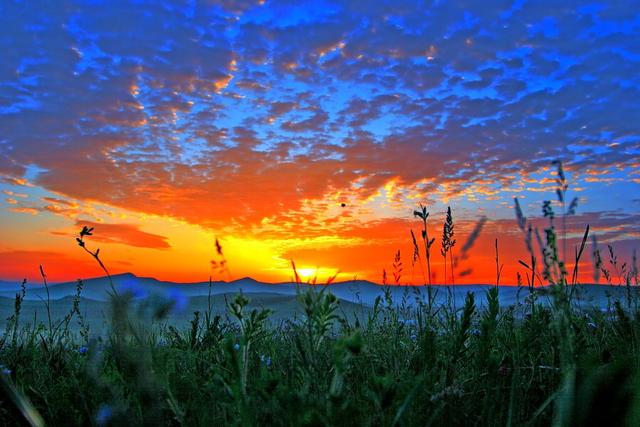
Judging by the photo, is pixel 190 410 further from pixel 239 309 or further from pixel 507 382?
pixel 507 382

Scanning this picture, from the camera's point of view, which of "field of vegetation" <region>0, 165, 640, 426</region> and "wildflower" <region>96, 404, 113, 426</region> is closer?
"field of vegetation" <region>0, 165, 640, 426</region>

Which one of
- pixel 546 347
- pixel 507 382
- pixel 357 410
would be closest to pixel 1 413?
pixel 357 410

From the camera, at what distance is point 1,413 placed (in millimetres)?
2316

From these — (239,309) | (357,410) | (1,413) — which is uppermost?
(239,309)

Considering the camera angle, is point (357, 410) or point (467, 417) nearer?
point (357, 410)

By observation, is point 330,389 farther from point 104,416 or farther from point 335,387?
point 104,416

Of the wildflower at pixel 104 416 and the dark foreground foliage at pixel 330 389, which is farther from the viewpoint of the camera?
the wildflower at pixel 104 416

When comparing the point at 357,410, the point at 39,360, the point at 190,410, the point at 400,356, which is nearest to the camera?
the point at 357,410

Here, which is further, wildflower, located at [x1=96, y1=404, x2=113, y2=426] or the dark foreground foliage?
wildflower, located at [x1=96, y1=404, x2=113, y2=426]

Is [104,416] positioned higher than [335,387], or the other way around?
[335,387]

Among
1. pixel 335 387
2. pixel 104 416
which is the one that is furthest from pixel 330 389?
pixel 104 416

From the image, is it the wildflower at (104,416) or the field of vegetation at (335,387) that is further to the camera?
the wildflower at (104,416)

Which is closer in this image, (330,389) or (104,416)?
(330,389)

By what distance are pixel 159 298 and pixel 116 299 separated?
0.21m
